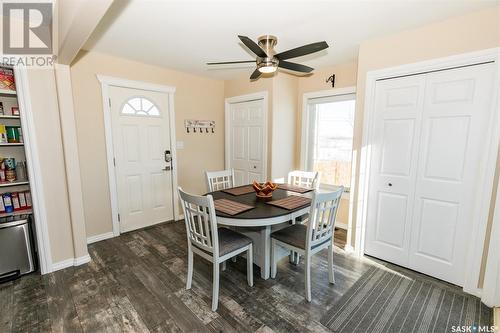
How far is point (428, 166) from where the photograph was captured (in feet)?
7.24

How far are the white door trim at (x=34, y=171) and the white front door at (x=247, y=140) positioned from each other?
2593 mm

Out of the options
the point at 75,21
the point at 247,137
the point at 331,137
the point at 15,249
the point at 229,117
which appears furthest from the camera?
the point at 229,117

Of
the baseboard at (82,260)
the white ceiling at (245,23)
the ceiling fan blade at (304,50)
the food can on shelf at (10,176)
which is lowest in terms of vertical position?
the baseboard at (82,260)

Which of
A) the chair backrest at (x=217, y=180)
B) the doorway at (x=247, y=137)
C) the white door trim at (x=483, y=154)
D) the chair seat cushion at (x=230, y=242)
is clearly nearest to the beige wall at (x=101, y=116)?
the doorway at (x=247, y=137)

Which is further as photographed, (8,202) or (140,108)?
(140,108)

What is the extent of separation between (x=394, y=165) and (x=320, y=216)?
3.59 ft

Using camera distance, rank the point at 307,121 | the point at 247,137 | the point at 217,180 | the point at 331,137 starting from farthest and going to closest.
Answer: the point at 247,137 → the point at 307,121 → the point at 331,137 → the point at 217,180

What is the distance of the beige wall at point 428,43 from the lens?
1.84 m

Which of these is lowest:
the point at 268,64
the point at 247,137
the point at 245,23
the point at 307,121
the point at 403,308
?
the point at 403,308

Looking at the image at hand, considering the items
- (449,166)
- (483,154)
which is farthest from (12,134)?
(483,154)

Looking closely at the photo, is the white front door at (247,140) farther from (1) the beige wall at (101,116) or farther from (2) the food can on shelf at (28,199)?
(2) the food can on shelf at (28,199)

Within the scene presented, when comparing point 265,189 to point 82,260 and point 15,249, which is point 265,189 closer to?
point 82,260

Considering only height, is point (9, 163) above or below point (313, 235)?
above

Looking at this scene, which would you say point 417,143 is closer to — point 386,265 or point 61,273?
point 386,265
